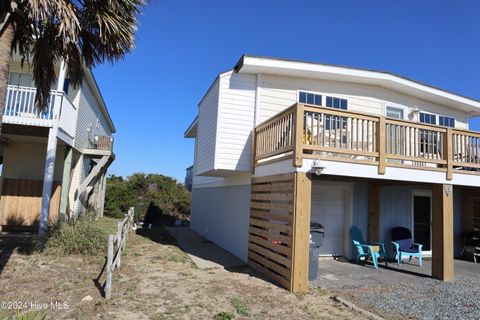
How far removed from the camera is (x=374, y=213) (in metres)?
11.2

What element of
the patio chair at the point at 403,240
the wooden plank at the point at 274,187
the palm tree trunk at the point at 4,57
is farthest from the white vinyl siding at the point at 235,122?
the palm tree trunk at the point at 4,57

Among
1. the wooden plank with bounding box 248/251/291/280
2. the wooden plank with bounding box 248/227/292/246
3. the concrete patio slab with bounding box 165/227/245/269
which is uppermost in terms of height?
the wooden plank with bounding box 248/227/292/246

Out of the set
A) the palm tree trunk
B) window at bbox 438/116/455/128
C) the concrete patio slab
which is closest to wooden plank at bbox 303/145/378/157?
the concrete patio slab

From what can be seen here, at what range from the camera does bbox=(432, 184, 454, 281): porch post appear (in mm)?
8438

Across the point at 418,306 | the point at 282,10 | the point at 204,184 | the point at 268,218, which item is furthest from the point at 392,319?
the point at 204,184

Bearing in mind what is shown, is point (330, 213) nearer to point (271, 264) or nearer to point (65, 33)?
point (271, 264)

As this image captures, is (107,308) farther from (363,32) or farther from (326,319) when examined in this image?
(363,32)

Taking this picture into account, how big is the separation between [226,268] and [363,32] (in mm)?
8982

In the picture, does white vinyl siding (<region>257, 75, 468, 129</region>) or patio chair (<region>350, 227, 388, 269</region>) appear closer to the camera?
patio chair (<region>350, 227, 388, 269</region>)

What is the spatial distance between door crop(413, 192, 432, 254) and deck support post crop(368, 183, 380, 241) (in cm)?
170

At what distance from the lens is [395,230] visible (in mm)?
11359

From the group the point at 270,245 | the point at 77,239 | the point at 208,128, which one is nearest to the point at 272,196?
the point at 270,245

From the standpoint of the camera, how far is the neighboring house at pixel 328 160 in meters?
7.71

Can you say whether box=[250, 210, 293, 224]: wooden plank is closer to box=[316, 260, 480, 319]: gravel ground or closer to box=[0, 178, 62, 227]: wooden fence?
box=[316, 260, 480, 319]: gravel ground
